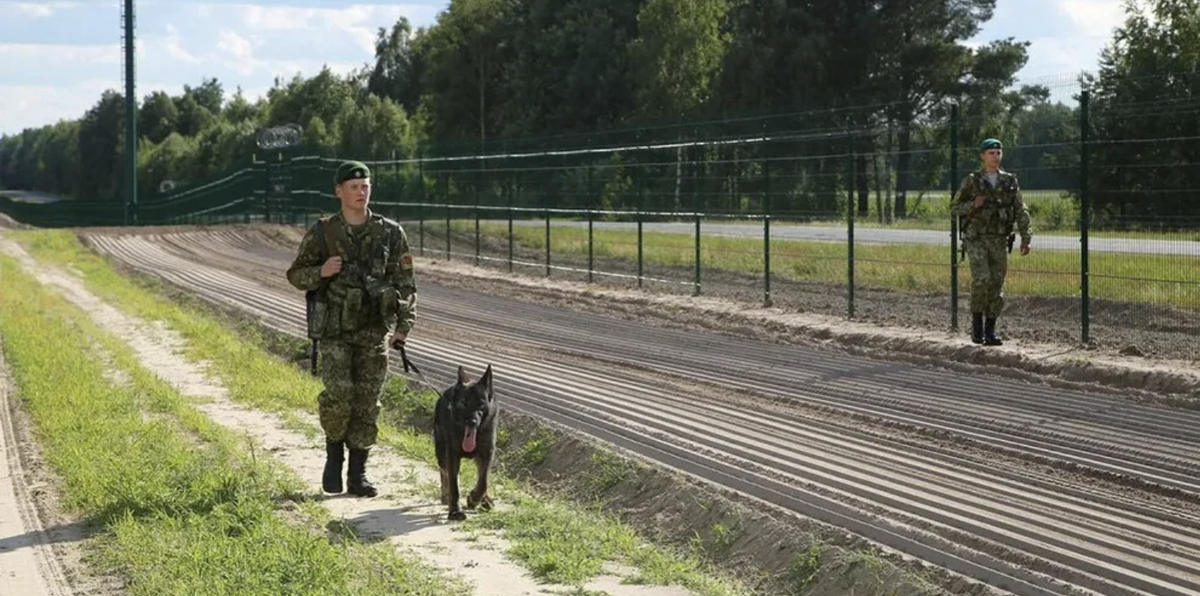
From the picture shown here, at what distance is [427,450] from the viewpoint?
11.6 meters

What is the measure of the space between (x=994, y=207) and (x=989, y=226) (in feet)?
0.72

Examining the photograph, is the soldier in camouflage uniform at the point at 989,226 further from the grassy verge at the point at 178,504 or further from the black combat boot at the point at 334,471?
the black combat boot at the point at 334,471

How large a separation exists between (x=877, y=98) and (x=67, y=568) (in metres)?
45.0

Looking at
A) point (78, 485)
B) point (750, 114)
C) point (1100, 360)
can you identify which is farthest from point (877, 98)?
point (78, 485)

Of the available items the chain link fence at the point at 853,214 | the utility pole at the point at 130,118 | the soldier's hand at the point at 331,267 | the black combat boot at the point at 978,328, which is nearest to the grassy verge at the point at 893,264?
the chain link fence at the point at 853,214

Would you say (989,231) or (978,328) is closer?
(989,231)

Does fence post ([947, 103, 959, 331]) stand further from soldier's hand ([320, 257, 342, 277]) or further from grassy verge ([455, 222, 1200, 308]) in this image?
soldier's hand ([320, 257, 342, 277])

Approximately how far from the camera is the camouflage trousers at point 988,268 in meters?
15.9

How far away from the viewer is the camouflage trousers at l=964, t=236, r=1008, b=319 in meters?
15.9

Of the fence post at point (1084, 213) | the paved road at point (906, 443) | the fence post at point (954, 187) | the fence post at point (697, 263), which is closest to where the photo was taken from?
the paved road at point (906, 443)

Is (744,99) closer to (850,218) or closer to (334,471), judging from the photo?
(850,218)

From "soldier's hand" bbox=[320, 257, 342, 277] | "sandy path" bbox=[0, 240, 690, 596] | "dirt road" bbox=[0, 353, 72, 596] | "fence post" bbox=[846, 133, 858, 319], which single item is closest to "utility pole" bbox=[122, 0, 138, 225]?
"fence post" bbox=[846, 133, 858, 319]

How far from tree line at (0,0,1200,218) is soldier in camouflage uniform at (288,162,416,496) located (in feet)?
29.8

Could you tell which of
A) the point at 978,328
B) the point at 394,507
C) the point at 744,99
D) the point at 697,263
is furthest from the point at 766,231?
the point at 744,99
